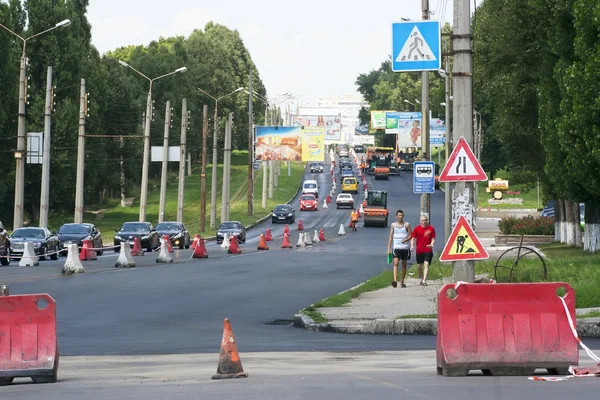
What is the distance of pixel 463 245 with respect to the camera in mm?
16094

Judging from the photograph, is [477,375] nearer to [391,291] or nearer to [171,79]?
[391,291]

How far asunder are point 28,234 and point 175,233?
48.3ft

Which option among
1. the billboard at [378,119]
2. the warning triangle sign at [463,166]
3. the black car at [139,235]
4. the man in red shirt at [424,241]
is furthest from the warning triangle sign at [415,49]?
the billboard at [378,119]

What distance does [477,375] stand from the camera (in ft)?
41.3

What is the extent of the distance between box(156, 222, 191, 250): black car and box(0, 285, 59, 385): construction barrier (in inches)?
1895

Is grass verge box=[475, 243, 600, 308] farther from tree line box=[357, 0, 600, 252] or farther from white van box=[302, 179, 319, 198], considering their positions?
white van box=[302, 179, 319, 198]

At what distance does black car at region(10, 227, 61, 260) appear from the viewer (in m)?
45.9

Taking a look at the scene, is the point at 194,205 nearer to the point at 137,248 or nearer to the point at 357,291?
the point at 137,248

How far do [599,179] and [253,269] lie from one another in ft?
36.8

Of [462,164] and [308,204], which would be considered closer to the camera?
[462,164]

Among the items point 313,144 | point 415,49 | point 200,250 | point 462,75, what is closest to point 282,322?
point 415,49

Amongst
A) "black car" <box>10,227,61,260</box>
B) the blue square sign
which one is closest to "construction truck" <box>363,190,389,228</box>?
"black car" <box>10,227,61,260</box>

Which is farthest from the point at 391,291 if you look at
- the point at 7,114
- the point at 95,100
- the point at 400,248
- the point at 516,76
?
the point at 95,100

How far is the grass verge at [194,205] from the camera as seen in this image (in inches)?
3679
